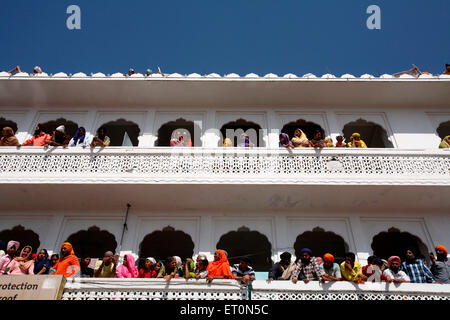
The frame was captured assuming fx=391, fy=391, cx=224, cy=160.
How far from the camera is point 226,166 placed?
7832 millimetres

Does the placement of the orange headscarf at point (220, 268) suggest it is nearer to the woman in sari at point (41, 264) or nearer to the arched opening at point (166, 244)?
the woman in sari at point (41, 264)

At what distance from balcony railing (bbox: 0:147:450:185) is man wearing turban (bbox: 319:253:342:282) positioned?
178cm

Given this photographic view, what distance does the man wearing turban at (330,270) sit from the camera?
223 inches

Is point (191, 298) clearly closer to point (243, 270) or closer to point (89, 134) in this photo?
point (243, 270)

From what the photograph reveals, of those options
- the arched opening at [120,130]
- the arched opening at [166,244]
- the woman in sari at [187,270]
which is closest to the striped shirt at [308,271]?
the woman in sari at [187,270]

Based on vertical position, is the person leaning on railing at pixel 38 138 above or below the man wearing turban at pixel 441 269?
above

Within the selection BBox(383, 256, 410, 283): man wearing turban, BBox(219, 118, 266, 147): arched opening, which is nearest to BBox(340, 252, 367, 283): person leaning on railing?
BBox(383, 256, 410, 283): man wearing turban

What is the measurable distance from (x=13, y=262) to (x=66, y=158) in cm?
239

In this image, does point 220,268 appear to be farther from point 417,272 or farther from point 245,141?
point 245,141

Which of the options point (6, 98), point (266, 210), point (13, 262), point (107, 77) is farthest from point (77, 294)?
point (6, 98)

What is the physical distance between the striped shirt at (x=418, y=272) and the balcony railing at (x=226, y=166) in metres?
1.80

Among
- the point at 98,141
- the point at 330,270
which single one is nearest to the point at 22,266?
the point at 98,141
